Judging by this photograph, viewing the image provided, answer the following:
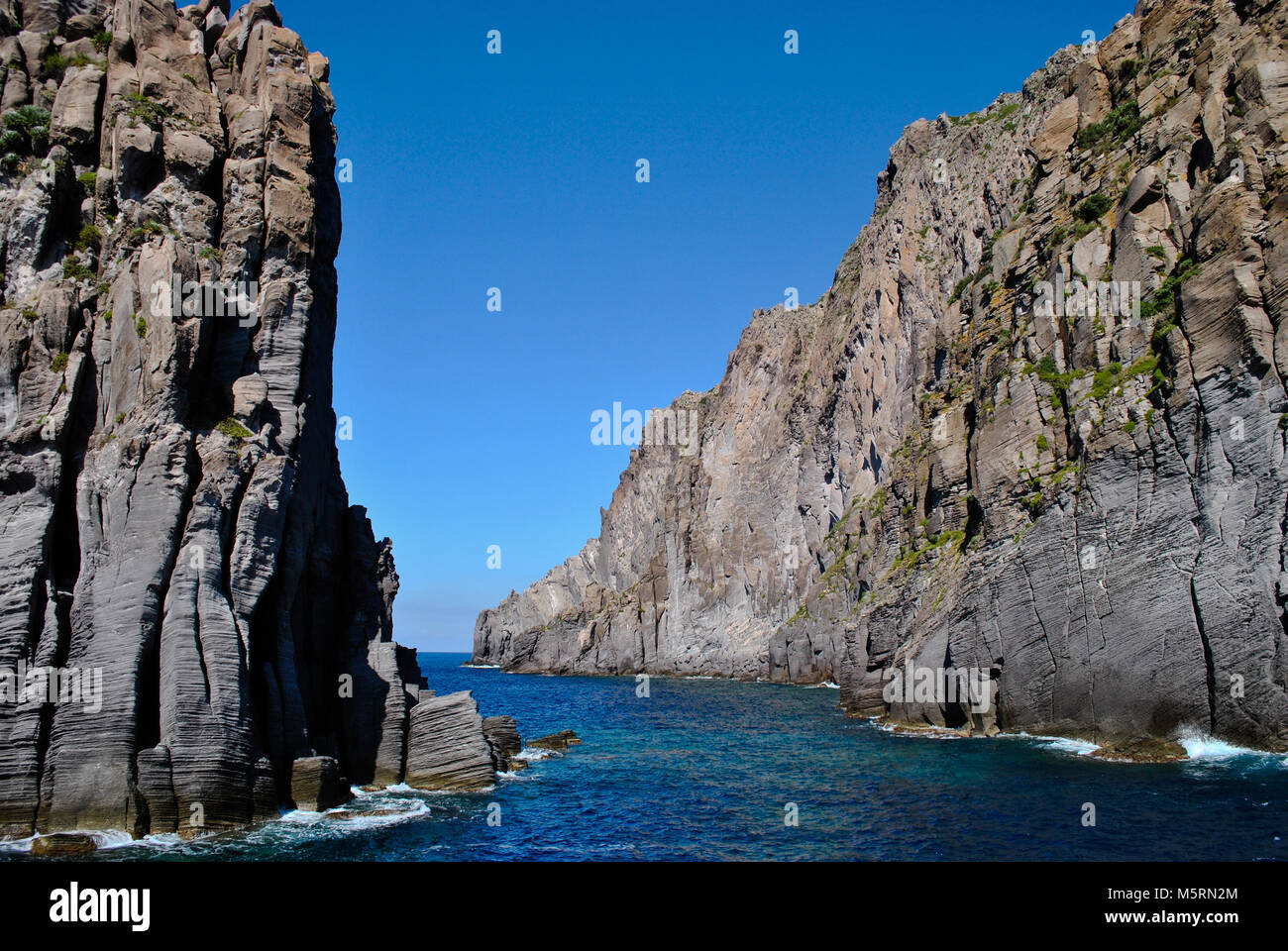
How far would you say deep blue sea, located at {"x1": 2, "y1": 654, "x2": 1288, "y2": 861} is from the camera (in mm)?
23469

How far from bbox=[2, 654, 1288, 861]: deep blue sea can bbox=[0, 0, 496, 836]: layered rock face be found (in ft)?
8.78

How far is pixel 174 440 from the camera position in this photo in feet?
86.2

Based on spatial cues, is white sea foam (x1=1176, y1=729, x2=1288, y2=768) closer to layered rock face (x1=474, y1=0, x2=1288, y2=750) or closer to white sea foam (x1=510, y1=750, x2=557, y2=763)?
layered rock face (x1=474, y1=0, x2=1288, y2=750)

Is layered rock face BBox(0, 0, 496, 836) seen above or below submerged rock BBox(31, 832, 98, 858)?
above

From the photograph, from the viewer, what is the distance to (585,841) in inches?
1062

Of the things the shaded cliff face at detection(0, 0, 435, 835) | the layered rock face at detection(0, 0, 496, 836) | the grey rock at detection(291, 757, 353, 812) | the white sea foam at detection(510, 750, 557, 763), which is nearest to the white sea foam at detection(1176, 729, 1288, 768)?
the layered rock face at detection(0, 0, 496, 836)

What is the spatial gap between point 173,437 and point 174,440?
11cm

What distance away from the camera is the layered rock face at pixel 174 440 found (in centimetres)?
2411

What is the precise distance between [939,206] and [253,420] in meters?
98.1

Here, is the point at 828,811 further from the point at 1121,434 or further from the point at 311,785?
the point at 1121,434

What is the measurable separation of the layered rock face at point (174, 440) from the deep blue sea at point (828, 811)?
8.78 ft

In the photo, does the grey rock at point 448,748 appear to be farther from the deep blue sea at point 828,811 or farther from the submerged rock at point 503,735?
the submerged rock at point 503,735

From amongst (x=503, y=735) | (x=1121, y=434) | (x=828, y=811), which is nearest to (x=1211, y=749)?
(x=1121, y=434)
